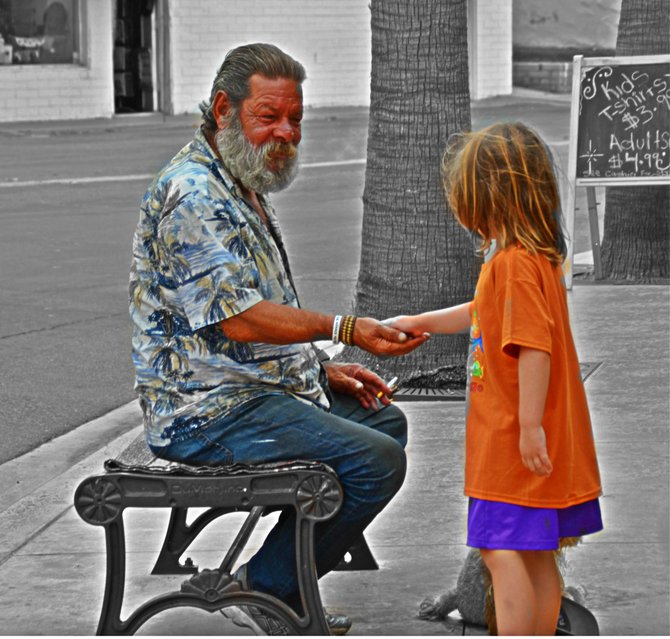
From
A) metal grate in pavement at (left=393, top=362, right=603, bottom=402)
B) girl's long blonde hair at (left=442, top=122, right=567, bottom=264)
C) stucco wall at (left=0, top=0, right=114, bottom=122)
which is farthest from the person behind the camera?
stucco wall at (left=0, top=0, right=114, bottom=122)

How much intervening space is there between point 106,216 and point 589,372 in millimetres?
8059

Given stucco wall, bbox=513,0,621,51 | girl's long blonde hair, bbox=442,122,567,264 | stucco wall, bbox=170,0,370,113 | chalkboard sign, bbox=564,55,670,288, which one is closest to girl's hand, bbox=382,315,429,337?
girl's long blonde hair, bbox=442,122,567,264

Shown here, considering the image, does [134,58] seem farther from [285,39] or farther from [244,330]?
[244,330]

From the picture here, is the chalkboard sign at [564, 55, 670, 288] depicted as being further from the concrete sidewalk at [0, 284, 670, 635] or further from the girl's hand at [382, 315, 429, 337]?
the girl's hand at [382, 315, 429, 337]

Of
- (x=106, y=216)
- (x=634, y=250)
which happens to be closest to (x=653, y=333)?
(x=634, y=250)

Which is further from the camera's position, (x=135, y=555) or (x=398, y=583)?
(x=135, y=555)

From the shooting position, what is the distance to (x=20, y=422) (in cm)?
730

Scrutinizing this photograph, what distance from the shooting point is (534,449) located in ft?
11.8

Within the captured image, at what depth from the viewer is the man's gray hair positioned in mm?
4113

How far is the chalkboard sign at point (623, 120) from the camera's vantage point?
403 inches

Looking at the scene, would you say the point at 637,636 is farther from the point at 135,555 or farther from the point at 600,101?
the point at 600,101

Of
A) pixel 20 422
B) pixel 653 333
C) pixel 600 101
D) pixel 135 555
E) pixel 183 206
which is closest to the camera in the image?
pixel 183 206

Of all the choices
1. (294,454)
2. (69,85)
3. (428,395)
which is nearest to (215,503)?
(294,454)

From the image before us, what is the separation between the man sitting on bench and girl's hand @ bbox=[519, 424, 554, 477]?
496 millimetres
